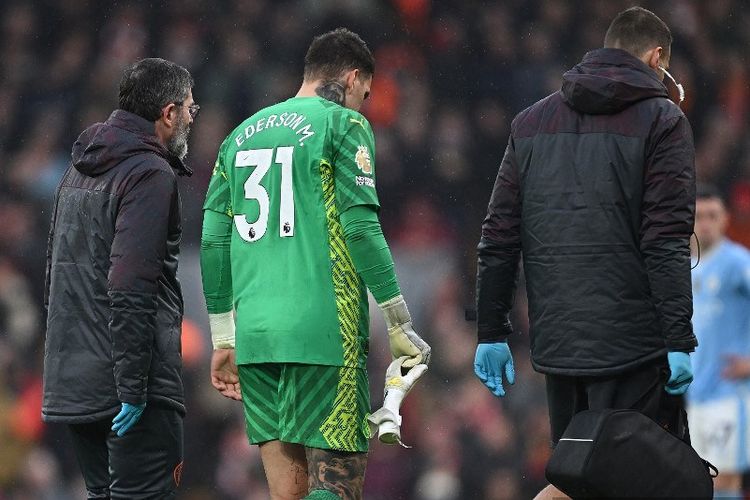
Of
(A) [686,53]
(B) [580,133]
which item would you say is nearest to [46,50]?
(A) [686,53]

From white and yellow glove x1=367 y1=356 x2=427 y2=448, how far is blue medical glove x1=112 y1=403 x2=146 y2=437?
27.5 inches

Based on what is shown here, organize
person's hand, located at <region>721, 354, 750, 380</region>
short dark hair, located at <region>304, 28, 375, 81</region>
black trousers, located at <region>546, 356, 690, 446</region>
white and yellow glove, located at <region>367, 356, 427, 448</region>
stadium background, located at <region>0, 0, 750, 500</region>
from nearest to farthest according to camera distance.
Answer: black trousers, located at <region>546, 356, 690, 446</region>
white and yellow glove, located at <region>367, 356, 427, 448</region>
short dark hair, located at <region>304, 28, 375, 81</region>
person's hand, located at <region>721, 354, 750, 380</region>
stadium background, located at <region>0, 0, 750, 500</region>

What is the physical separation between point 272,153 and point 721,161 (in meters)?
4.96

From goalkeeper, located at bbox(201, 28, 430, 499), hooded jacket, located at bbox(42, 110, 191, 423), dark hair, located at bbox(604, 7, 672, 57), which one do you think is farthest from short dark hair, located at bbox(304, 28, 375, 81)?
dark hair, located at bbox(604, 7, 672, 57)

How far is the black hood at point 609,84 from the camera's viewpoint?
403 cm

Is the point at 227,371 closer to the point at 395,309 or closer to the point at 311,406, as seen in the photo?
the point at 311,406

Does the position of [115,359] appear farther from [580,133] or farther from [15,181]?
[15,181]

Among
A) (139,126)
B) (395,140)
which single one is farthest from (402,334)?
(395,140)

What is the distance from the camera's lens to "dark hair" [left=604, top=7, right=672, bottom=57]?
418 centimetres

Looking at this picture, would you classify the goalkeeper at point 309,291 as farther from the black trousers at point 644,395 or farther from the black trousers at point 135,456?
the black trousers at point 644,395

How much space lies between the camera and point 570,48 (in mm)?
8648

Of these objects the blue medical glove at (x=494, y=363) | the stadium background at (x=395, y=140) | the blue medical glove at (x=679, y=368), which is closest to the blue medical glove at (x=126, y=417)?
the blue medical glove at (x=494, y=363)

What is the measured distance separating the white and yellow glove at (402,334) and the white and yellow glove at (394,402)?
19 millimetres

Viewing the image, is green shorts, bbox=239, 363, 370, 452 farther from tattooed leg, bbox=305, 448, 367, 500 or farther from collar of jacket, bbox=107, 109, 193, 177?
collar of jacket, bbox=107, 109, 193, 177
